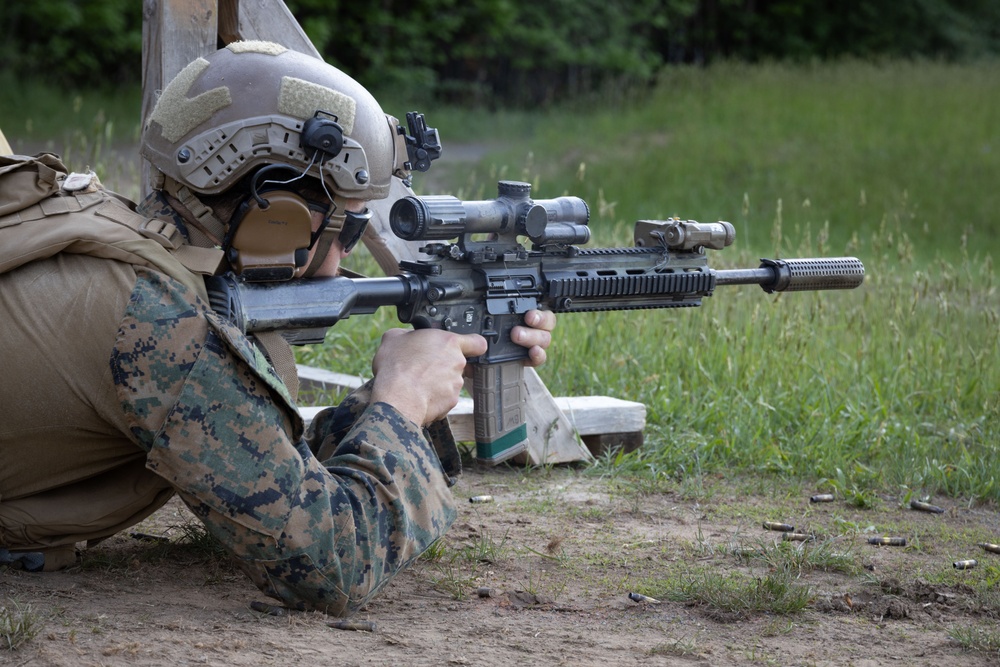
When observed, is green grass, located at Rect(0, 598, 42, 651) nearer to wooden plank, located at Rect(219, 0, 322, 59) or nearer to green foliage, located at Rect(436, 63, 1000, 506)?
wooden plank, located at Rect(219, 0, 322, 59)

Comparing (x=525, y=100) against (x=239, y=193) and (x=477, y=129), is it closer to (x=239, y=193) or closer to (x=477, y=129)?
(x=477, y=129)

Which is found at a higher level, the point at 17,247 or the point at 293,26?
the point at 293,26

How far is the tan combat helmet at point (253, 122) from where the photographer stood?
2.63 meters

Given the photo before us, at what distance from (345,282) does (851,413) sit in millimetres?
3168

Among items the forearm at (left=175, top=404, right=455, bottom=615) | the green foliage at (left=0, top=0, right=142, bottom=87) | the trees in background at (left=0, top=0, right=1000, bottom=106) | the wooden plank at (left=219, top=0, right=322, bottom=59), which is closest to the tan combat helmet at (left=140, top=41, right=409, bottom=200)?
the forearm at (left=175, top=404, right=455, bottom=615)

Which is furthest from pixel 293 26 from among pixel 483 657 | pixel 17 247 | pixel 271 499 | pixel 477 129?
pixel 477 129

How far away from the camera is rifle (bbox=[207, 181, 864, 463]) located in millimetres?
2861

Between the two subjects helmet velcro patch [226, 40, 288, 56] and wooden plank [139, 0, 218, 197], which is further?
wooden plank [139, 0, 218, 197]

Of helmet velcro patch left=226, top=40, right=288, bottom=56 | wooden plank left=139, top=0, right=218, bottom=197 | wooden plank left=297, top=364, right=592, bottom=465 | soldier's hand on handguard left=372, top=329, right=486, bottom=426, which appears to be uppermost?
wooden plank left=139, top=0, right=218, bottom=197

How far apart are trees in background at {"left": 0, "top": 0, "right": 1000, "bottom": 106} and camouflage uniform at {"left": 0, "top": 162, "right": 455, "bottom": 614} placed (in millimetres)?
14179

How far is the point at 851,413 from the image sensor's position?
5.27m

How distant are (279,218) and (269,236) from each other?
58mm

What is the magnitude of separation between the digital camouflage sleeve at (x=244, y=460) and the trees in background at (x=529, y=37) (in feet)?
47.2

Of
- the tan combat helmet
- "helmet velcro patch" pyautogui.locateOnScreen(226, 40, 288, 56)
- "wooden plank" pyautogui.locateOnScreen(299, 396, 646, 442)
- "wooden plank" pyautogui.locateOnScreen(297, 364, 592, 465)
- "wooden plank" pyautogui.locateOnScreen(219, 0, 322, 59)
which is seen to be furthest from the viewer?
"wooden plank" pyautogui.locateOnScreen(299, 396, 646, 442)
